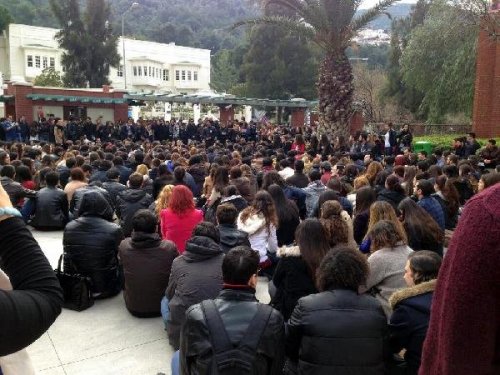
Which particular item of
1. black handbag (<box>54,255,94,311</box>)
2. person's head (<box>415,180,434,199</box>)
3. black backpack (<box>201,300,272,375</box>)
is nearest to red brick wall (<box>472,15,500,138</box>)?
person's head (<box>415,180,434,199</box>)

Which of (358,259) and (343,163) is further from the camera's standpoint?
(343,163)

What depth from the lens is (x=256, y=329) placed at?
3184 mm

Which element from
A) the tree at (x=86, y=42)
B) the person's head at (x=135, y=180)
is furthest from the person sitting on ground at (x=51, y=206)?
the tree at (x=86, y=42)

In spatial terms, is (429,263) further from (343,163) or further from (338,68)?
(338,68)

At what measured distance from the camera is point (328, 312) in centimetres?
334

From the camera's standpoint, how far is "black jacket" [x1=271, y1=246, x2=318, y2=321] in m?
4.41

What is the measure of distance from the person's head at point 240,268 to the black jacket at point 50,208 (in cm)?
636

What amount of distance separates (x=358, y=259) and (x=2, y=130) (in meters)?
22.2

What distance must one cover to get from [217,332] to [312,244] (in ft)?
5.38

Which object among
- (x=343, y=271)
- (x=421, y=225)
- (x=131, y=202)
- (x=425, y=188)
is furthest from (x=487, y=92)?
(x=343, y=271)

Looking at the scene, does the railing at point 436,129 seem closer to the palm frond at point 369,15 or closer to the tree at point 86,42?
the palm frond at point 369,15

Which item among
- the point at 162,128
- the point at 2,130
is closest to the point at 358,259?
the point at 2,130

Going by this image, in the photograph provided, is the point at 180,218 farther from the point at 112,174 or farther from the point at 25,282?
the point at 25,282

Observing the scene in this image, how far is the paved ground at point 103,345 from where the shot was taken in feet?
15.5
